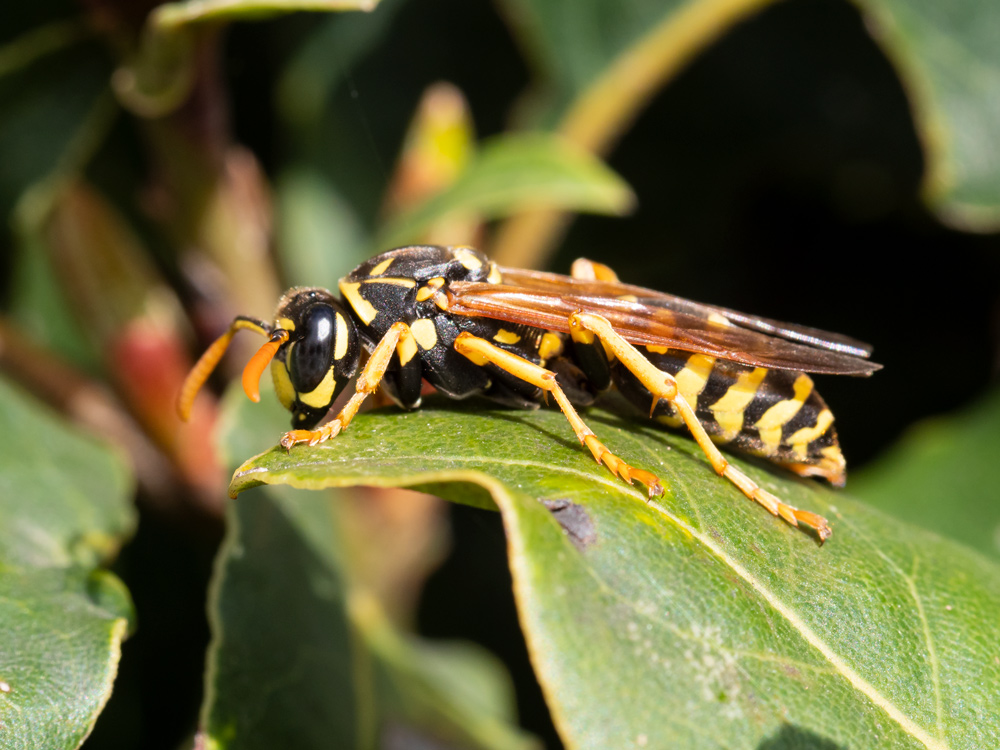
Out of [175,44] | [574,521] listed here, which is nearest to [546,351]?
[574,521]

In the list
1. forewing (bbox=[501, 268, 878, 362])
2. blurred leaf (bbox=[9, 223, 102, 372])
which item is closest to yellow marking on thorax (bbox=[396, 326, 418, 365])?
forewing (bbox=[501, 268, 878, 362])

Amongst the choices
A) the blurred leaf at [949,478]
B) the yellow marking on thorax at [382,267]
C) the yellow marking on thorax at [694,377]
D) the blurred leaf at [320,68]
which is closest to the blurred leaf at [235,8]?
the yellow marking on thorax at [382,267]

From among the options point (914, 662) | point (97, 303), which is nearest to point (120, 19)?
point (97, 303)

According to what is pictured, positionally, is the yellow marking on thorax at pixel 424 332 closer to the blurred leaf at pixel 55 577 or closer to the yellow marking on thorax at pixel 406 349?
the yellow marking on thorax at pixel 406 349

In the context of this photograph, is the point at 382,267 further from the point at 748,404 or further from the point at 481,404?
the point at 748,404

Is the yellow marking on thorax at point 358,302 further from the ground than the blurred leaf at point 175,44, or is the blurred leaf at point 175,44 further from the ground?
the blurred leaf at point 175,44

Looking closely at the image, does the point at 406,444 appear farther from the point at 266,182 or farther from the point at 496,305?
the point at 266,182

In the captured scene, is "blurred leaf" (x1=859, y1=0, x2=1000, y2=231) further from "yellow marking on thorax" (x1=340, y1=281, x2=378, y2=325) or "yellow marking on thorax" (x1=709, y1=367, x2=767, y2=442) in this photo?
"yellow marking on thorax" (x1=340, y1=281, x2=378, y2=325)
